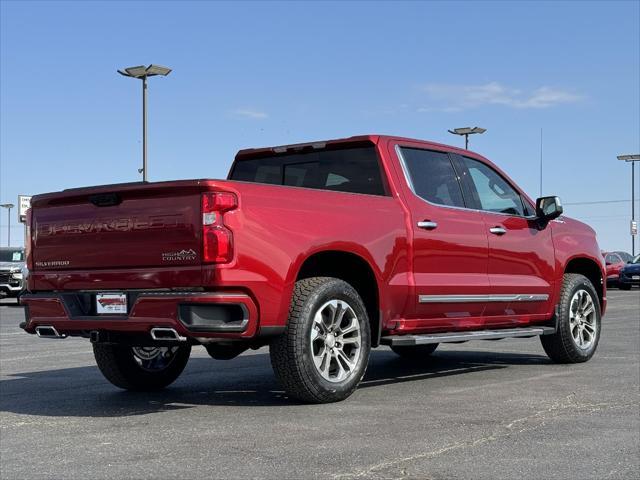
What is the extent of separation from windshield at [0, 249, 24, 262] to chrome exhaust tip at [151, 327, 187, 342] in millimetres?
24014

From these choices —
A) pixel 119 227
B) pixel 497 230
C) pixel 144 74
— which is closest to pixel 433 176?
pixel 497 230

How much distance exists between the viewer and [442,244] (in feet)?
24.6

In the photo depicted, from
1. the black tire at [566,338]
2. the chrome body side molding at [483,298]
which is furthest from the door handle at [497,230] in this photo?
the black tire at [566,338]

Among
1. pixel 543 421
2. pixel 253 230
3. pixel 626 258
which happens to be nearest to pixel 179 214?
pixel 253 230

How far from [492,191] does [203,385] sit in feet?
10.3

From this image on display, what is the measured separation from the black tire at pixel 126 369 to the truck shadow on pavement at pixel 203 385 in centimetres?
10

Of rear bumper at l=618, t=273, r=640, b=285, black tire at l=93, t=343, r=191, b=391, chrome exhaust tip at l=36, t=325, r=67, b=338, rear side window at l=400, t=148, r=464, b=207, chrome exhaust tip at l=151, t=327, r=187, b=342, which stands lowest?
rear bumper at l=618, t=273, r=640, b=285

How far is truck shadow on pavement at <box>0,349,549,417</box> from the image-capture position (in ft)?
21.4

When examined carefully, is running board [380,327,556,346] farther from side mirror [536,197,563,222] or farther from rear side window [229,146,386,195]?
rear side window [229,146,386,195]

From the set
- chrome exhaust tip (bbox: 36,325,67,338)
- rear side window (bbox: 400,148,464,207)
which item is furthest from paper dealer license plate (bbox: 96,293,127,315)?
rear side window (bbox: 400,148,464,207)

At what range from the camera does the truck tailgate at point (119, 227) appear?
5863mm

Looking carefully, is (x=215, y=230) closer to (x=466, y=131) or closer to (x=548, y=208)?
(x=548, y=208)

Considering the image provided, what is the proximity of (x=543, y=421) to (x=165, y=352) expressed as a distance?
3.31 m

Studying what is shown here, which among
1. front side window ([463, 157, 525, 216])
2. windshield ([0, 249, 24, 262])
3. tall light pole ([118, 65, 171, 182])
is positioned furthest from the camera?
windshield ([0, 249, 24, 262])
